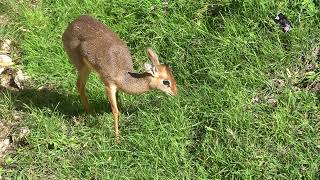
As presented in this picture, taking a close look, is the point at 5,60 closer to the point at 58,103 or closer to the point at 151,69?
the point at 58,103

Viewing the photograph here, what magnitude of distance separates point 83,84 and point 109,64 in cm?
36

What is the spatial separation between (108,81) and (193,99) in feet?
2.34

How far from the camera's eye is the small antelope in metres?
4.59

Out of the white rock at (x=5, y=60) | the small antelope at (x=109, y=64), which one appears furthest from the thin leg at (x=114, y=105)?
the white rock at (x=5, y=60)

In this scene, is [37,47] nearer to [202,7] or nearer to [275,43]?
[202,7]

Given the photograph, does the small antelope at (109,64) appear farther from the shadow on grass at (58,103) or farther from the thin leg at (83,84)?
the shadow on grass at (58,103)

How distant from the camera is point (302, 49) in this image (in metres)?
4.81

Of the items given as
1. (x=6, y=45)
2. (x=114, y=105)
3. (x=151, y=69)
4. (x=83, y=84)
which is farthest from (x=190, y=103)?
(x=6, y=45)

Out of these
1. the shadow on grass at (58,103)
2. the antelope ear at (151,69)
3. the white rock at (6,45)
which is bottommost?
the shadow on grass at (58,103)

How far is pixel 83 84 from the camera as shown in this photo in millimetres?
4906

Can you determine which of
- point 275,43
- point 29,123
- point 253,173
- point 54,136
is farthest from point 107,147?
point 275,43

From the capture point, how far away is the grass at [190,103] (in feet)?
13.6

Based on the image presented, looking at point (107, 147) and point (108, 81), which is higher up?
point (108, 81)

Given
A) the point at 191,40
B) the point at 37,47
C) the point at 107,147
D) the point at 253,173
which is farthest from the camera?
the point at 37,47
